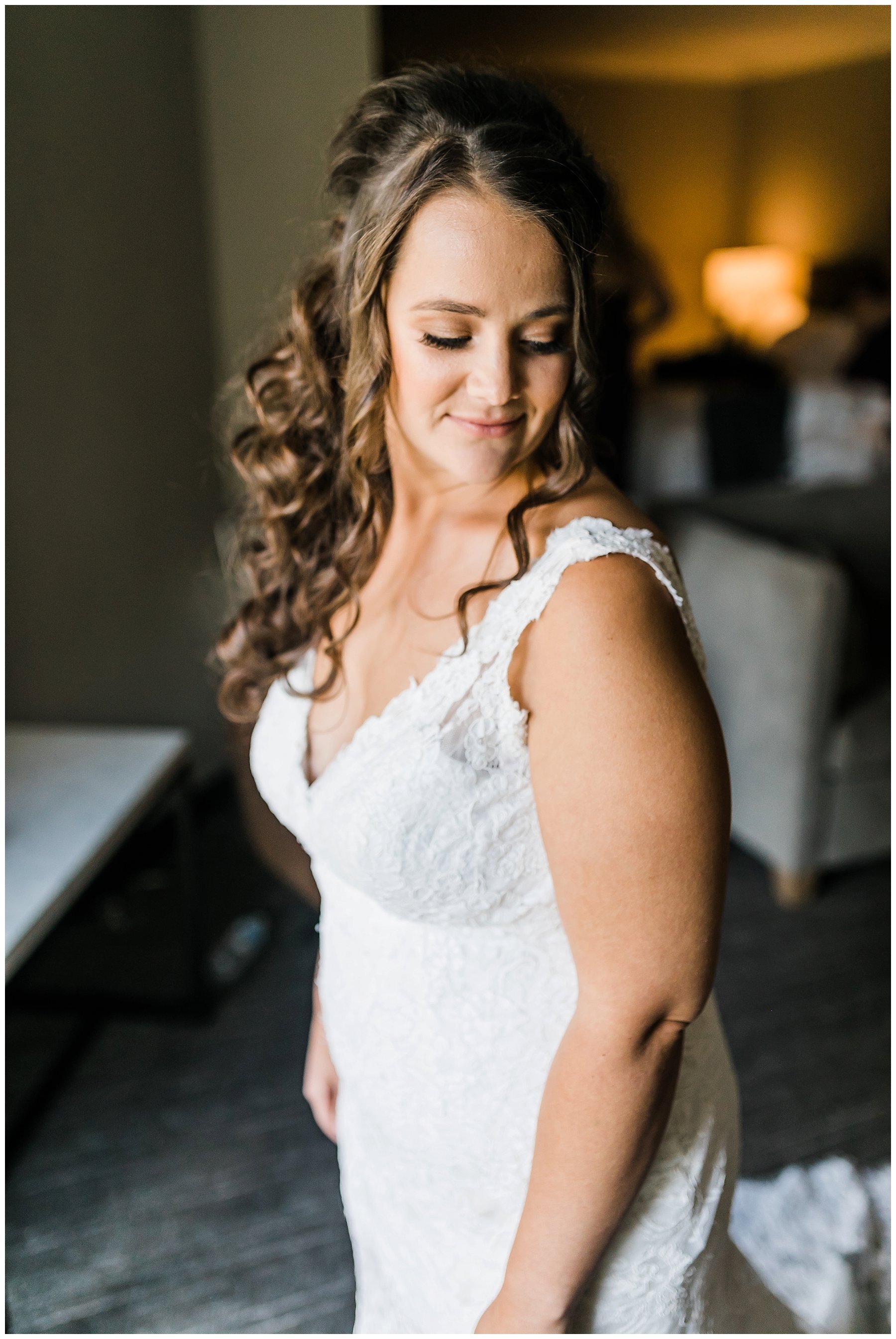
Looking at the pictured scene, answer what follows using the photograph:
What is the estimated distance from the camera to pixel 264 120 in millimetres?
3033

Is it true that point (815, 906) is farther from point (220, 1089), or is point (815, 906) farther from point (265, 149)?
point (265, 149)

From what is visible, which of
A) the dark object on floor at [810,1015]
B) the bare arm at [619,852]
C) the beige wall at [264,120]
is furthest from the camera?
the beige wall at [264,120]

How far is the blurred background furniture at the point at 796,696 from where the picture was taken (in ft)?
8.27

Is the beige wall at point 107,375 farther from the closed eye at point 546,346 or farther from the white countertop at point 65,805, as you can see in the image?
the closed eye at point 546,346

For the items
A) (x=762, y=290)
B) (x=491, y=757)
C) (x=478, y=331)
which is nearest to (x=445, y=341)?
(x=478, y=331)

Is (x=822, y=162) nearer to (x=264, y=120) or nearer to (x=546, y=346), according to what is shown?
(x=264, y=120)

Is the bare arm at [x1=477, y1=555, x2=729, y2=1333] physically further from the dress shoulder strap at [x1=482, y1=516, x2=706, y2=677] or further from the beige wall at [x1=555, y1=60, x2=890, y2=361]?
the beige wall at [x1=555, y1=60, x2=890, y2=361]

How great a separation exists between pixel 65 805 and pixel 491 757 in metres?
1.11

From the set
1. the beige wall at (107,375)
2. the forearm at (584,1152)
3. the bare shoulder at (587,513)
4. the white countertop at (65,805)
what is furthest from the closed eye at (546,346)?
the beige wall at (107,375)

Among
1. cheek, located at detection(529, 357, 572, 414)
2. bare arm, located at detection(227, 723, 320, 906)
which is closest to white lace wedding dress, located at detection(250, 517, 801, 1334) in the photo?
cheek, located at detection(529, 357, 572, 414)

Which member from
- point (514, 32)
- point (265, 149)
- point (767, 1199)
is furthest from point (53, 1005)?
point (514, 32)

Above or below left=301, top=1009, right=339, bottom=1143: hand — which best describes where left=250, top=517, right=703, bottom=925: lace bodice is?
above

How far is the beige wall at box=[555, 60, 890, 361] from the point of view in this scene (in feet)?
22.9

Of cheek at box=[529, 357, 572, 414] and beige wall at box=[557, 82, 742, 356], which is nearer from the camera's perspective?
cheek at box=[529, 357, 572, 414]
